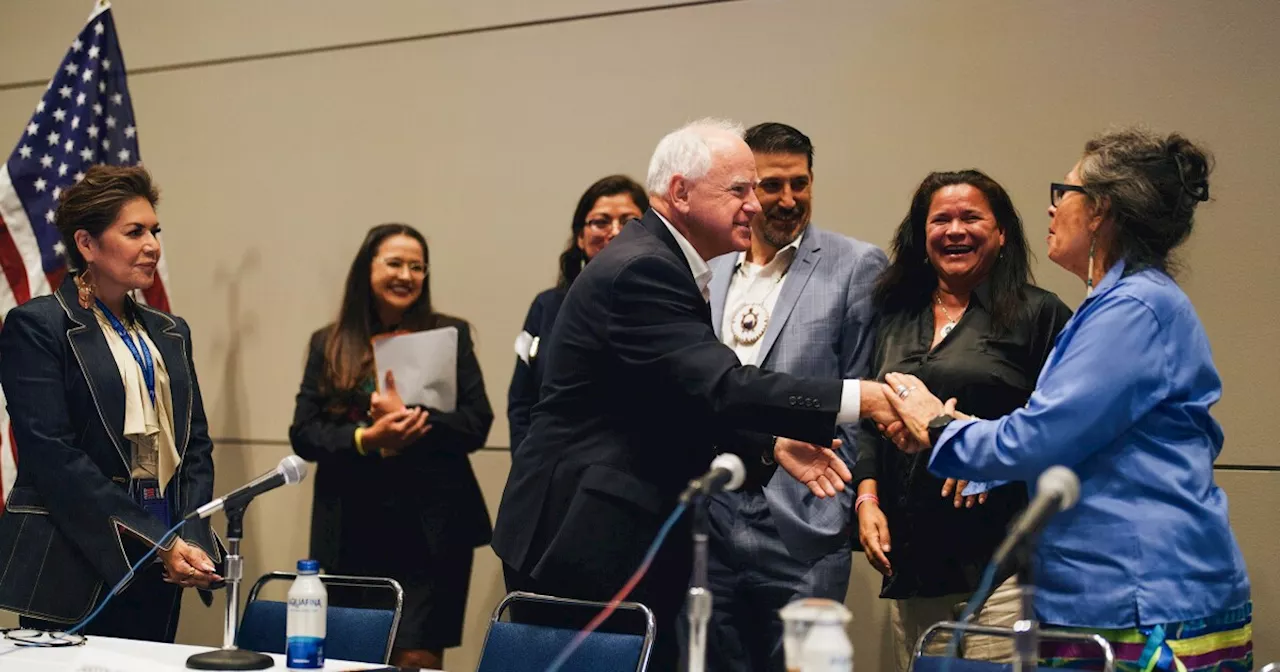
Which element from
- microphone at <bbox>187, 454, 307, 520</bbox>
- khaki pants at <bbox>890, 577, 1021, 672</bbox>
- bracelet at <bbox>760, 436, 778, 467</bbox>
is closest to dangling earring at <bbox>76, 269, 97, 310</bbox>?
microphone at <bbox>187, 454, 307, 520</bbox>

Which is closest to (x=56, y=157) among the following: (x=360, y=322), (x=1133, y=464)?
(x=360, y=322)

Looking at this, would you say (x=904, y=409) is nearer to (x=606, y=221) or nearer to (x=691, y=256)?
(x=691, y=256)

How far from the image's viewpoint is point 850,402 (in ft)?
8.91

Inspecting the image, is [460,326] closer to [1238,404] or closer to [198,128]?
[198,128]

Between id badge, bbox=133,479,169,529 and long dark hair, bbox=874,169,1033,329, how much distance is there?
1942 mm

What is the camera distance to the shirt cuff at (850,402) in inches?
106

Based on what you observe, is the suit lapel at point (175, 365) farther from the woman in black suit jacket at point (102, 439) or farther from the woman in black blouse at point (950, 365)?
the woman in black blouse at point (950, 365)

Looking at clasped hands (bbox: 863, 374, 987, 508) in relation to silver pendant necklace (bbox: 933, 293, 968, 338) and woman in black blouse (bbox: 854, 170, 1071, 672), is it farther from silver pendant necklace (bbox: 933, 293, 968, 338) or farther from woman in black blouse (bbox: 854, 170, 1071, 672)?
silver pendant necklace (bbox: 933, 293, 968, 338)

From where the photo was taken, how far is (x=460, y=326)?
14.3ft

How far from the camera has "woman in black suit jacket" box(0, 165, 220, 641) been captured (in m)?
3.13

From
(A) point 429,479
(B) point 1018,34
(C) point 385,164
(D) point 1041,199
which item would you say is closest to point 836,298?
(D) point 1041,199

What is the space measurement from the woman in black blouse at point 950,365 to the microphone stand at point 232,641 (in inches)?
58.7

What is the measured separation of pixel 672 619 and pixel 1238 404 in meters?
2.02

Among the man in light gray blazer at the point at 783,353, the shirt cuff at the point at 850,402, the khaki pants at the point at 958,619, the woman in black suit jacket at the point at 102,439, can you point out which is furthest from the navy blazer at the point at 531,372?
the shirt cuff at the point at 850,402
